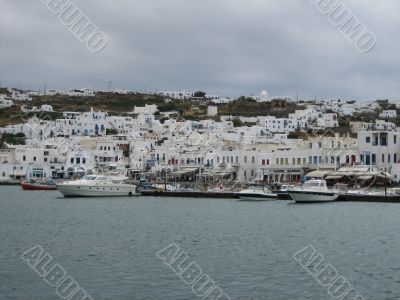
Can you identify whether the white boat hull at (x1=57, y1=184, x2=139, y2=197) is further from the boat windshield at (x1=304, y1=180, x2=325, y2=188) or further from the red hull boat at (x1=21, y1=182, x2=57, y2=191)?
the boat windshield at (x1=304, y1=180, x2=325, y2=188)

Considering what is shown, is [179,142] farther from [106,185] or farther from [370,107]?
[370,107]

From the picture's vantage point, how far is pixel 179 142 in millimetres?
109562

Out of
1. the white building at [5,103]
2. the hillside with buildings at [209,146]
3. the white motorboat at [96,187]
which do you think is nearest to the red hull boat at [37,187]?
the hillside with buildings at [209,146]

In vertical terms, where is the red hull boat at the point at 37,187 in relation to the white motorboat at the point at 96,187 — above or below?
below

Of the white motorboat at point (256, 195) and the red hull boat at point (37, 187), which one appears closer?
the white motorboat at point (256, 195)

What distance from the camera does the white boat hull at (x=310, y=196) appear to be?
57562 millimetres

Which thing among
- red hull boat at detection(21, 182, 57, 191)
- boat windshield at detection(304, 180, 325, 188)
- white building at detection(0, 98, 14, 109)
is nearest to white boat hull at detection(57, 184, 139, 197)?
red hull boat at detection(21, 182, 57, 191)

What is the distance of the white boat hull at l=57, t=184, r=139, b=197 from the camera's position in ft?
229

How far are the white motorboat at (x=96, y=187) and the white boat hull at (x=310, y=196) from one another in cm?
2007

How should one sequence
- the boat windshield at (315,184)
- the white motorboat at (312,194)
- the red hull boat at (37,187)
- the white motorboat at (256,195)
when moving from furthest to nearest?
the red hull boat at (37,187), the white motorboat at (256,195), the boat windshield at (315,184), the white motorboat at (312,194)

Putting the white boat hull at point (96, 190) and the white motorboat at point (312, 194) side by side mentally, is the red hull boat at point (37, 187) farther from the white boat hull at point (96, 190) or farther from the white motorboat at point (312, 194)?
the white motorboat at point (312, 194)

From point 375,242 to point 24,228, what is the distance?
1839 centimetres

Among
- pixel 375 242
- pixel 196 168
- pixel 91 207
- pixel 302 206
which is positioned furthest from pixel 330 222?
pixel 196 168

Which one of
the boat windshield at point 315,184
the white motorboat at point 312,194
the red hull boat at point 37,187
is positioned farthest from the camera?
the red hull boat at point 37,187
